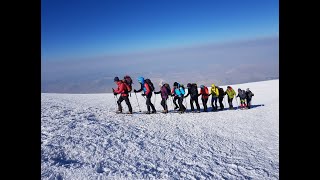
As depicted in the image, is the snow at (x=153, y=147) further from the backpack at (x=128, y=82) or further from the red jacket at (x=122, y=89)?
the backpack at (x=128, y=82)

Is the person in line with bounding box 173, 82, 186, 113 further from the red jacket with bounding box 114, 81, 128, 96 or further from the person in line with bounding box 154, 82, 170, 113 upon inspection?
the red jacket with bounding box 114, 81, 128, 96

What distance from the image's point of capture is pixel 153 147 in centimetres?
739

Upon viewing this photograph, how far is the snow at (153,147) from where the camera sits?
5.62 m

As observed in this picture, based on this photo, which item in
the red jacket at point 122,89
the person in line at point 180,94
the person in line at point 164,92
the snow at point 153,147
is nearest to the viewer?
the snow at point 153,147

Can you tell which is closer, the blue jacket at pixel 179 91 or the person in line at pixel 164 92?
the person in line at pixel 164 92

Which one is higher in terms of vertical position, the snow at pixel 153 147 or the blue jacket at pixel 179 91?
the blue jacket at pixel 179 91

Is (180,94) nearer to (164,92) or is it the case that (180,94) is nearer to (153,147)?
(164,92)

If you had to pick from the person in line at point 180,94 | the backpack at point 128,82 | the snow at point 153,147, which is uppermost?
the backpack at point 128,82

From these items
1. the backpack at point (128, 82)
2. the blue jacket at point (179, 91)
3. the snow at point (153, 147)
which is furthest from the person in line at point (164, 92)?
the backpack at point (128, 82)

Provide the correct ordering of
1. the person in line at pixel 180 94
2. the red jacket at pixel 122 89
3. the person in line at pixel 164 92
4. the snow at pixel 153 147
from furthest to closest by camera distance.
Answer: the person in line at pixel 180 94 → the person in line at pixel 164 92 → the red jacket at pixel 122 89 → the snow at pixel 153 147

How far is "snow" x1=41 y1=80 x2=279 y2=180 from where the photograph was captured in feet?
18.4
